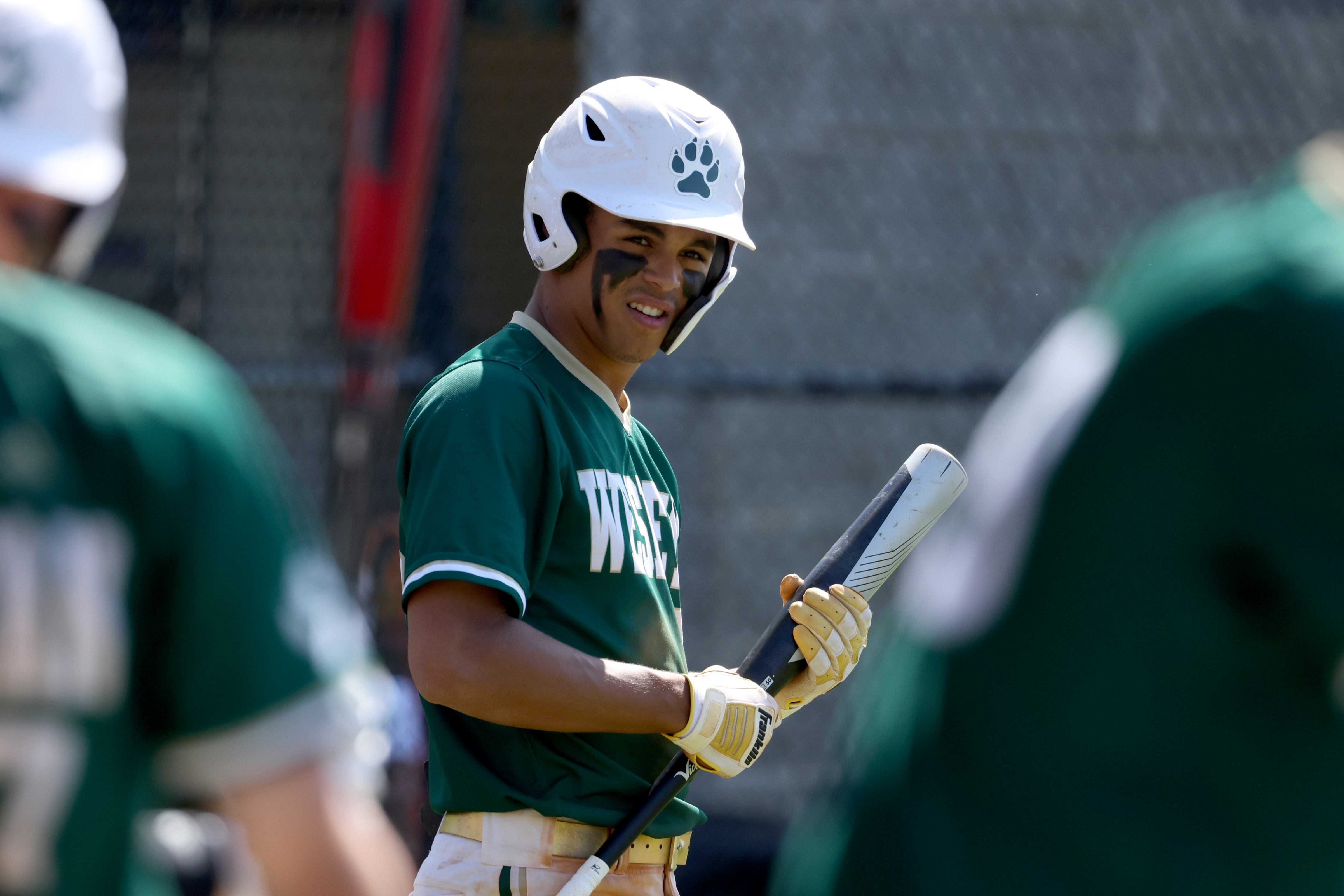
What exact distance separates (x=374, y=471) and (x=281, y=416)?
0.78 m

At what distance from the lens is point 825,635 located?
9.41 ft

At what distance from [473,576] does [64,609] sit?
1.18 meters

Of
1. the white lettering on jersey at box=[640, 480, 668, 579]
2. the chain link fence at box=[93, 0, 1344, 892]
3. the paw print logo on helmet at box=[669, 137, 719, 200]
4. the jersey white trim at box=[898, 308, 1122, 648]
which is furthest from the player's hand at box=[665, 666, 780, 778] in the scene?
the chain link fence at box=[93, 0, 1344, 892]

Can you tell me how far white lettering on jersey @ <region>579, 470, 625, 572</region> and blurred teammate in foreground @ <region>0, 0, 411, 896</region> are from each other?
121 cm

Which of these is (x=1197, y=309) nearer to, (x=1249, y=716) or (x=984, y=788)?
(x=1249, y=716)

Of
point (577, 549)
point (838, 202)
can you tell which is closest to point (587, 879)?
point (577, 549)

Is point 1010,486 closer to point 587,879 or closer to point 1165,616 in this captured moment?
point 1165,616

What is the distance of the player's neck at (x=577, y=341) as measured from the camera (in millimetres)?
2781

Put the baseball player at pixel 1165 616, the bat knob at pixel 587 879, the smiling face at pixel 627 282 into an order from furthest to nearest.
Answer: the smiling face at pixel 627 282
the bat knob at pixel 587 879
the baseball player at pixel 1165 616

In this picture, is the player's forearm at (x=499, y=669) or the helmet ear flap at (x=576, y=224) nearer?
the player's forearm at (x=499, y=669)

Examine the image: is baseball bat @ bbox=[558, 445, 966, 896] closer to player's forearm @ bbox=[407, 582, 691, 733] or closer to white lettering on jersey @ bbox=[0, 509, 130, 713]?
player's forearm @ bbox=[407, 582, 691, 733]

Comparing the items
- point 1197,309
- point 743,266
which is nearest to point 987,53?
point 743,266

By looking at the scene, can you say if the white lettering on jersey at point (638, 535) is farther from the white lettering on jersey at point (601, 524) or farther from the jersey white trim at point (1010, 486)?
the jersey white trim at point (1010, 486)

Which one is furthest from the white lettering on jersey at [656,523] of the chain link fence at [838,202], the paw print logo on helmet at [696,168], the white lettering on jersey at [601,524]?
the chain link fence at [838,202]
